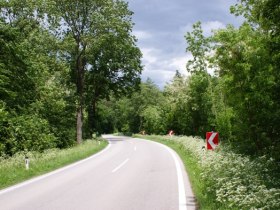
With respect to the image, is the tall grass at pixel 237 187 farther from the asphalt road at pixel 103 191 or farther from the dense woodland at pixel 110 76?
the dense woodland at pixel 110 76

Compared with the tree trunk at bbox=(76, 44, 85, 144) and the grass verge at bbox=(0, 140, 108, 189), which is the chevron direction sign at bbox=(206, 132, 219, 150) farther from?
the tree trunk at bbox=(76, 44, 85, 144)

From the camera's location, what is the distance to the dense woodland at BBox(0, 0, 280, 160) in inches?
651

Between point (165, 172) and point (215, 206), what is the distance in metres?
7.05

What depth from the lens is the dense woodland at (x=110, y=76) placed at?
651 inches

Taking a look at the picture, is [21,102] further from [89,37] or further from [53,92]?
[89,37]

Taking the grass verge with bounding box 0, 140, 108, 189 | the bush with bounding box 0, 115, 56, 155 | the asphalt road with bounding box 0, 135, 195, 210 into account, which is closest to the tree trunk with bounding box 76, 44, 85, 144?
the bush with bounding box 0, 115, 56, 155

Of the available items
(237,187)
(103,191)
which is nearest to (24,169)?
(103,191)

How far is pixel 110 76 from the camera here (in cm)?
4606

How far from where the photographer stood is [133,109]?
83750 millimetres

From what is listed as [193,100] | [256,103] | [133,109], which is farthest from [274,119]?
[133,109]

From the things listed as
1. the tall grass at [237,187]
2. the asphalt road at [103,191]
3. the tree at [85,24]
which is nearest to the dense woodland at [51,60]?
the tree at [85,24]

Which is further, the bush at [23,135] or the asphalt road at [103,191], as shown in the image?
the bush at [23,135]

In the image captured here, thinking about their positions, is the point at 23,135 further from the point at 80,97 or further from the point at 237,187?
the point at 237,187

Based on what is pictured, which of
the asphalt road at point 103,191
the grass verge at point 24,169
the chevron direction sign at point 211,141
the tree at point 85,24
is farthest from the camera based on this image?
the tree at point 85,24
